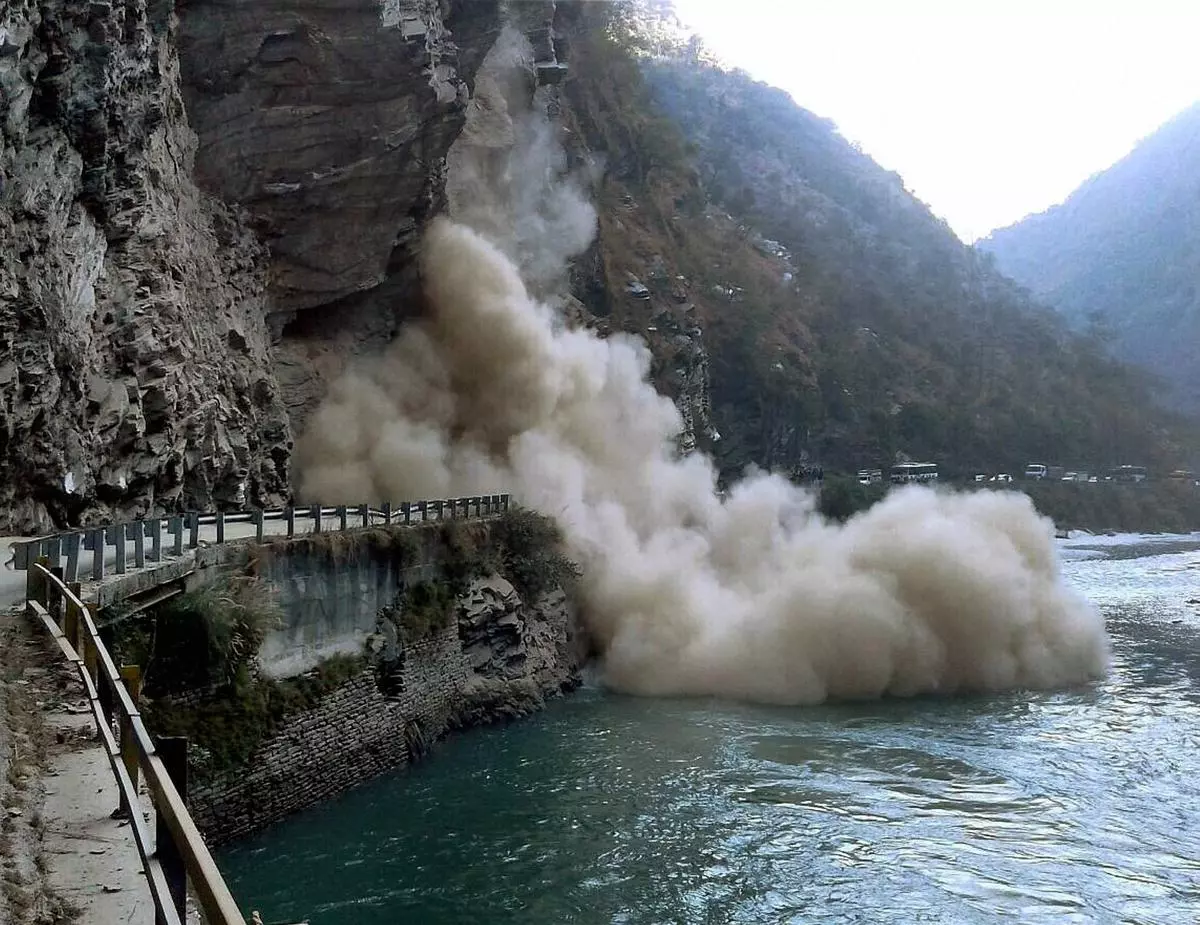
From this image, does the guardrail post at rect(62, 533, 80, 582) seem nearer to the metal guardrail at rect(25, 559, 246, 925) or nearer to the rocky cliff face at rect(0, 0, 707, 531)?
the metal guardrail at rect(25, 559, 246, 925)

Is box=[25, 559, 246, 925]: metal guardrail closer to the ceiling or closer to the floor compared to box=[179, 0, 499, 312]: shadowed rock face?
closer to the floor

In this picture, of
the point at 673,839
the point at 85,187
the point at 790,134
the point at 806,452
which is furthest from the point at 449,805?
the point at 790,134

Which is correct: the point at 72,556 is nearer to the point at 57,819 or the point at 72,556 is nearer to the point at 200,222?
the point at 57,819

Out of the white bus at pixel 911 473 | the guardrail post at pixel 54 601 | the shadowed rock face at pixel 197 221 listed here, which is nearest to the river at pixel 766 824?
the guardrail post at pixel 54 601

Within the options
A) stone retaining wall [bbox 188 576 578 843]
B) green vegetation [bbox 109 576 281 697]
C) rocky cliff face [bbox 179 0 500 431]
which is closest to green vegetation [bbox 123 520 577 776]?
green vegetation [bbox 109 576 281 697]

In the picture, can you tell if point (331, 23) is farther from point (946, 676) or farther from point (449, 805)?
point (946, 676)

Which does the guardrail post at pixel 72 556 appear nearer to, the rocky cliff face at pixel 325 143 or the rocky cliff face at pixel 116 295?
the rocky cliff face at pixel 116 295

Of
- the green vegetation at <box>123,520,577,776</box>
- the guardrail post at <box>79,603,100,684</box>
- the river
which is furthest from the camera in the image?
the green vegetation at <box>123,520,577,776</box>
